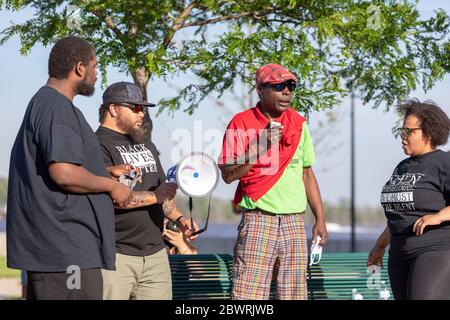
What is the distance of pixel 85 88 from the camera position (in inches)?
193

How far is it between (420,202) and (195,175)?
1569 millimetres

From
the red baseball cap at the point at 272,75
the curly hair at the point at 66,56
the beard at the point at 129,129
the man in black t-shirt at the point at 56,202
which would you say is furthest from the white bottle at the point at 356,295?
the curly hair at the point at 66,56

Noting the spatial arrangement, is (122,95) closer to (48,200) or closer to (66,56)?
(66,56)

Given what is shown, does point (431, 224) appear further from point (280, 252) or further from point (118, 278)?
point (118, 278)

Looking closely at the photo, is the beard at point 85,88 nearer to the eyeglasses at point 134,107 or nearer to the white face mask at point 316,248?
the eyeglasses at point 134,107

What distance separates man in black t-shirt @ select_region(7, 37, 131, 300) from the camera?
4.60 m

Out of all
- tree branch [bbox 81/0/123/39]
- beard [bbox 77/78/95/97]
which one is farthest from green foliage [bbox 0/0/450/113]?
beard [bbox 77/78/95/97]

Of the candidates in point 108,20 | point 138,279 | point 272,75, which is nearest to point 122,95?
point 272,75

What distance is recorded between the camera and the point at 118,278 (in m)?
5.82

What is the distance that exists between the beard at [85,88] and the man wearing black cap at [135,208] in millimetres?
881

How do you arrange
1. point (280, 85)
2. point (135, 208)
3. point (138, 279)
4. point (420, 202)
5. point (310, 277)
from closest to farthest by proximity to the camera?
point (135, 208) < point (138, 279) < point (420, 202) < point (280, 85) < point (310, 277)

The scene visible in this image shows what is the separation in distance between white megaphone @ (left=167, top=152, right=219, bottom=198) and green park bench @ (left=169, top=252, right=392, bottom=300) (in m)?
1.80

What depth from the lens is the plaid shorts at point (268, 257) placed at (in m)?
6.21
